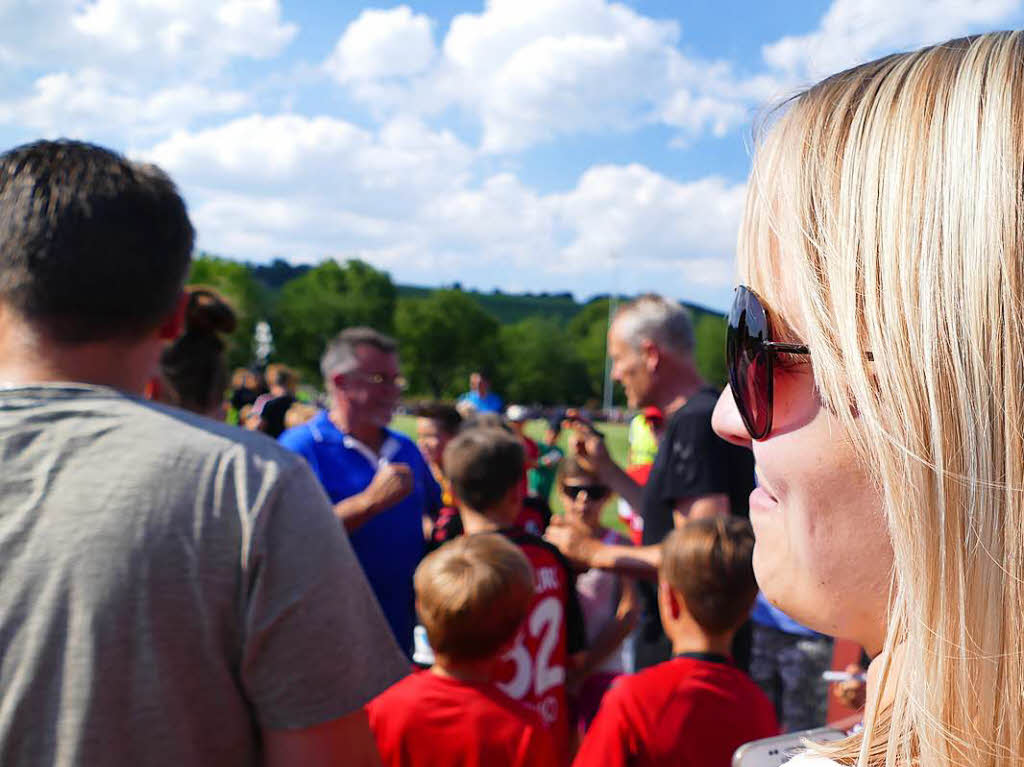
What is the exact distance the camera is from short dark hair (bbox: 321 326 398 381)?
16.4 feet

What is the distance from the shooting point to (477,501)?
367 centimetres

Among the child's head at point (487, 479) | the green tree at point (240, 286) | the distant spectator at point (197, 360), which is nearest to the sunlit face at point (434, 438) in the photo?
the child's head at point (487, 479)

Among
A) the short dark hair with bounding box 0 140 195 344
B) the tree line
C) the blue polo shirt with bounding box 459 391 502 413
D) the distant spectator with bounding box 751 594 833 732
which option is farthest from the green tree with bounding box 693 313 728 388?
the short dark hair with bounding box 0 140 195 344

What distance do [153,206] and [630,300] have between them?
3.40 metres

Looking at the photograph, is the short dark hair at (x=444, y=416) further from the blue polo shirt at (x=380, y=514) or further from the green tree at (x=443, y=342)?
the green tree at (x=443, y=342)

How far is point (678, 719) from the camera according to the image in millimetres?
2426

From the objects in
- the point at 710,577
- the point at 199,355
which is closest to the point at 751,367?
the point at 710,577

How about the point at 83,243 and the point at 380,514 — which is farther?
the point at 380,514

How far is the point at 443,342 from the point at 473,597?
8386cm

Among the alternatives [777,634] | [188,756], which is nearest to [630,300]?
[777,634]

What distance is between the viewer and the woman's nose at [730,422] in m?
1.01

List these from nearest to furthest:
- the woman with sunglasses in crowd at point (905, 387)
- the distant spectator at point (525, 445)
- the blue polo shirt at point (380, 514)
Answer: the woman with sunglasses in crowd at point (905, 387) < the distant spectator at point (525, 445) < the blue polo shirt at point (380, 514)

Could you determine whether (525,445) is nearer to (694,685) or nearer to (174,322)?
(694,685)

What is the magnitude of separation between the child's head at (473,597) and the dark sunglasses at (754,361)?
1876 mm
